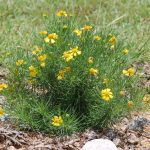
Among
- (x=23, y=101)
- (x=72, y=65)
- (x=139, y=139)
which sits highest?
(x=72, y=65)

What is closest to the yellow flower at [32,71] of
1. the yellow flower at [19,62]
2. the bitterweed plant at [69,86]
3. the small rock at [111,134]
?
the bitterweed plant at [69,86]

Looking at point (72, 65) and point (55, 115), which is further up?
point (72, 65)

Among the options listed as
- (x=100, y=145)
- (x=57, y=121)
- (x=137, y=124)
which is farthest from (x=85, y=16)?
(x=100, y=145)

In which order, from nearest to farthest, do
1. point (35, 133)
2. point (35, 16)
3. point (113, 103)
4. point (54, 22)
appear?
point (113, 103)
point (35, 133)
point (54, 22)
point (35, 16)

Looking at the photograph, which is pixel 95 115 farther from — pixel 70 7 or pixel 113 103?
pixel 70 7

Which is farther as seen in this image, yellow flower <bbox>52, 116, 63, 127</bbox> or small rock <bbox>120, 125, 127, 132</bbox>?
small rock <bbox>120, 125, 127, 132</bbox>

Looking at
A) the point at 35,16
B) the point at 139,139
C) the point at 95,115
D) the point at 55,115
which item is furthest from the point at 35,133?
the point at 35,16

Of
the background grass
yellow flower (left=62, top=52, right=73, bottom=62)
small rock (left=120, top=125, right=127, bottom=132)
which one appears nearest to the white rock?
small rock (left=120, top=125, right=127, bottom=132)

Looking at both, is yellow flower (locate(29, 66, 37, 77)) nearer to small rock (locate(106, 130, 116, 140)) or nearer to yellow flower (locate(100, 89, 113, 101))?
yellow flower (locate(100, 89, 113, 101))
